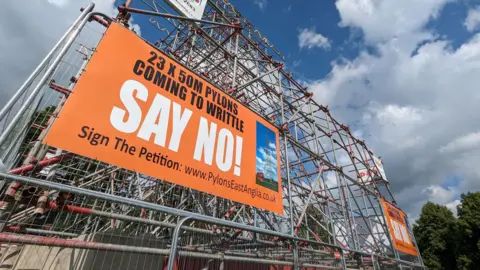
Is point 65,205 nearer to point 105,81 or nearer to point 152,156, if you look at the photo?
point 152,156

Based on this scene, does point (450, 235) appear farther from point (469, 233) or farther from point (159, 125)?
point (159, 125)

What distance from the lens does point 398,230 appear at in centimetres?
1131

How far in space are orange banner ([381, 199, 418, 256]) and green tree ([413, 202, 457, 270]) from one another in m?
16.4

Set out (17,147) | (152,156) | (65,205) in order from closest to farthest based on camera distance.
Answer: (17,147)
(65,205)
(152,156)

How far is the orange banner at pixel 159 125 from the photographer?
284 cm

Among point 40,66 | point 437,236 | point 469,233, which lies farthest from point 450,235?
point 40,66

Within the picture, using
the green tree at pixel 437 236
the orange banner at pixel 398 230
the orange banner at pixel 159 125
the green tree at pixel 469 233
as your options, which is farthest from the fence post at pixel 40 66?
the green tree at pixel 437 236

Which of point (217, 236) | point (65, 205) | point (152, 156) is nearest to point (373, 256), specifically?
point (217, 236)

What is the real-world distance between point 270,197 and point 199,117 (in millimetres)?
2331

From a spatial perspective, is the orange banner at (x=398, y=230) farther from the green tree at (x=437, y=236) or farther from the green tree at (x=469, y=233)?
the green tree at (x=437, y=236)

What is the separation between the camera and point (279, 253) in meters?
4.28

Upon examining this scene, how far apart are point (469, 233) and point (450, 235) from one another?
3.46 meters

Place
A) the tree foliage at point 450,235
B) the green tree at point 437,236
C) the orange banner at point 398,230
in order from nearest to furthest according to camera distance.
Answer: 1. the orange banner at point 398,230
2. the tree foliage at point 450,235
3. the green tree at point 437,236

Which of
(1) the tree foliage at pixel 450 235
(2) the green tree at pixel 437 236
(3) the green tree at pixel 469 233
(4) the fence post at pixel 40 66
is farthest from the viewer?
(2) the green tree at pixel 437 236
